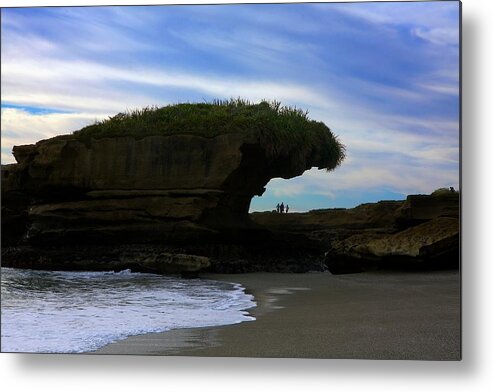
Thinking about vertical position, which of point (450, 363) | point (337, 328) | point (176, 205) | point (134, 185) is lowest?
point (450, 363)

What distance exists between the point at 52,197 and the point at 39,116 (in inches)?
18.8

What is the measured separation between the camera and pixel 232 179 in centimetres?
451

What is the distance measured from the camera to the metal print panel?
163 inches

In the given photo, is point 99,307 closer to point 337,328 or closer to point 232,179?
point 232,179

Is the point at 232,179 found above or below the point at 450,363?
above

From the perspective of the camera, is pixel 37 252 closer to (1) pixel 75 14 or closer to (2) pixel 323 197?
(1) pixel 75 14

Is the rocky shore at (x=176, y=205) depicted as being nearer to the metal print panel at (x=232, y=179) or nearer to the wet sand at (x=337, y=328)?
the metal print panel at (x=232, y=179)

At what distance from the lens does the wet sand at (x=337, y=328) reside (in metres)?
3.99

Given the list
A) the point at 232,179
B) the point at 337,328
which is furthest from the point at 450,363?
the point at 232,179

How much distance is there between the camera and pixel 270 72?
14.1ft

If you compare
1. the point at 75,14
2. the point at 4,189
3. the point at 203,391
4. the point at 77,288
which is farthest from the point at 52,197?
the point at 203,391

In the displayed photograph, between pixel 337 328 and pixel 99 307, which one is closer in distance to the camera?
pixel 337 328

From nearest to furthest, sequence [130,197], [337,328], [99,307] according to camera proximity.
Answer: [337,328], [99,307], [130,197]

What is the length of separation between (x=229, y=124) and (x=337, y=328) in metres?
1.34
